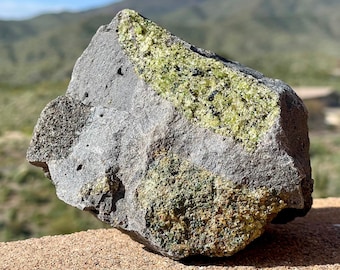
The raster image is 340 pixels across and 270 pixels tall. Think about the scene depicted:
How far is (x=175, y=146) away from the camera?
20.2 feet

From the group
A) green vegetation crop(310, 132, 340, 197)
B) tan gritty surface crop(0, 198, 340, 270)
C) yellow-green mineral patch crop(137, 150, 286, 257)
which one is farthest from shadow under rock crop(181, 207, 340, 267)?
green vegetation crop(310, 132, 340, 197)

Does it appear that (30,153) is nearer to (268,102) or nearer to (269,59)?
(268,102)

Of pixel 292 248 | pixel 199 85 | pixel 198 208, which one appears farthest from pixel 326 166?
pixel 198 208

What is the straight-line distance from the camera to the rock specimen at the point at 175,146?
6031 millimetres

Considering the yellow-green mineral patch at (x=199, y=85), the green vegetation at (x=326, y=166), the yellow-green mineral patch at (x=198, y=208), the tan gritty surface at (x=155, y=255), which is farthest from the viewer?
the green vegetation at (x=326, y=166)

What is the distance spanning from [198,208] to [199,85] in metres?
1.40

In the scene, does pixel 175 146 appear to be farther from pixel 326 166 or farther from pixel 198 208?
pixel 326 166

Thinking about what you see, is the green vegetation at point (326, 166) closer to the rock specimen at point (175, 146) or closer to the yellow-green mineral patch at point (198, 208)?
the rock specimen at point (175, 146)

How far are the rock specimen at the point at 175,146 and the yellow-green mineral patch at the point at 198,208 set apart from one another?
1 cm

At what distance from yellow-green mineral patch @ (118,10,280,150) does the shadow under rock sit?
52.8 inches

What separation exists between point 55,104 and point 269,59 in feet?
380

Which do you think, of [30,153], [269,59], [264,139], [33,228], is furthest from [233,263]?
[269,59]

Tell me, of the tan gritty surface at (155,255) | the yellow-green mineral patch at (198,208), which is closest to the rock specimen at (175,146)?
the yellow-green mineral patch at (198,208)

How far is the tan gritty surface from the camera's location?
20.7 feet
